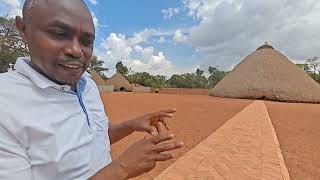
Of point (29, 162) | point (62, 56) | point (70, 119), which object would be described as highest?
point (62, 56)

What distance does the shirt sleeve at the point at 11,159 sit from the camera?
2.58ft

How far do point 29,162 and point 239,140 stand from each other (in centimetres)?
488

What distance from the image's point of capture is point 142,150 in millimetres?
924

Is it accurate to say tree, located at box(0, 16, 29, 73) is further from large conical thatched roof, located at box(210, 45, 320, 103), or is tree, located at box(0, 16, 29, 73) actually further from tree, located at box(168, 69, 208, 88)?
tree, located at box(168, 69, 208, 88)

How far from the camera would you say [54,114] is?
91 centimetres

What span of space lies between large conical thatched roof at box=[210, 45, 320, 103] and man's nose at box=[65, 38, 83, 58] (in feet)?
108

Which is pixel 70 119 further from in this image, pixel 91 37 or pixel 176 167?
pixel 176 167

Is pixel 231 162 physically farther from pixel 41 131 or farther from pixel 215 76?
pixel 215 76

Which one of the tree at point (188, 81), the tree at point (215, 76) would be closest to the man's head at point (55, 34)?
the tree at point (188, 81)

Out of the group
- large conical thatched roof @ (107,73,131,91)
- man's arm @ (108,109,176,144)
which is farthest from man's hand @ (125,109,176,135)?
large conical thatched roof @ (107,73,131,91)

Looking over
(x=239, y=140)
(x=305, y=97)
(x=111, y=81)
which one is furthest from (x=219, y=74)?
(x=239, y=140)

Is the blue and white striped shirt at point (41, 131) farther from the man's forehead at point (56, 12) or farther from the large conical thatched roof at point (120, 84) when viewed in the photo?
the large conical thatched roof at point (120, 84)

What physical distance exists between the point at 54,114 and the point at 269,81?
34304mm

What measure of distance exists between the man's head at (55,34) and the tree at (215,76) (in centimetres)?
5914
